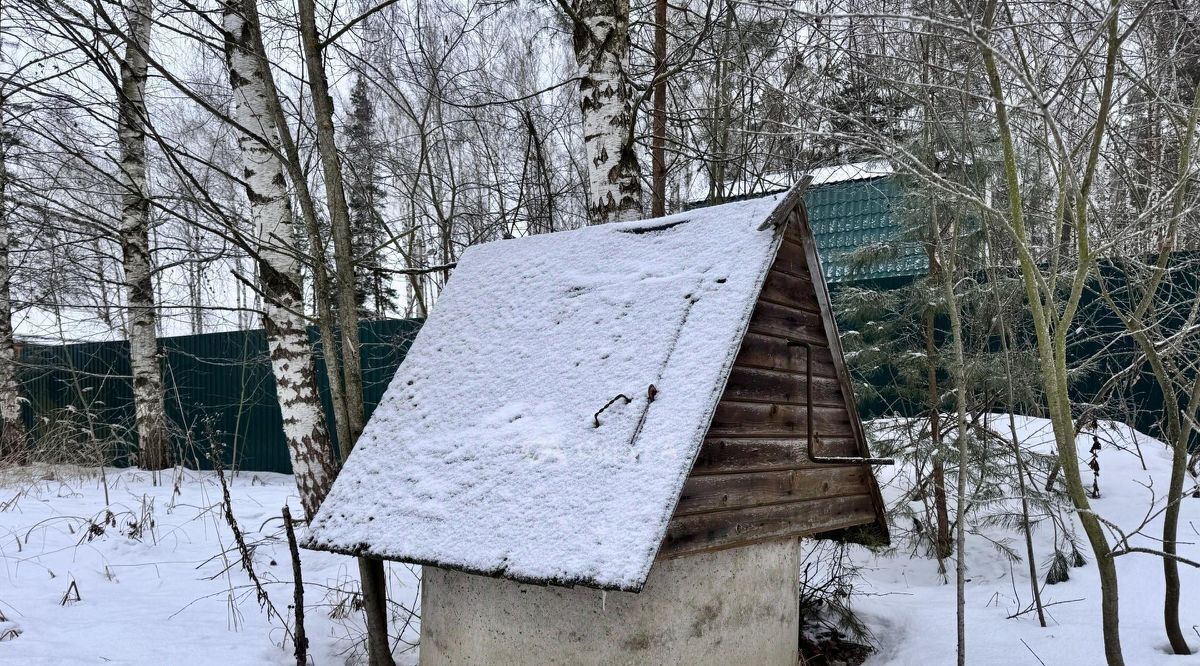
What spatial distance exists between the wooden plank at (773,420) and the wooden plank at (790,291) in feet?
1.77

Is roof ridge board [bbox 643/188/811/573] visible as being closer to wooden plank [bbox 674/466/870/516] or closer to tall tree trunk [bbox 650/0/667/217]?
wooden plank [bbox 674/466/870/516]

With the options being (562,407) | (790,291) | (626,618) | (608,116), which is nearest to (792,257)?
(790,291)

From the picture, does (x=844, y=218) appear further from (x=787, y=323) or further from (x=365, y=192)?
(x=787, y=323)

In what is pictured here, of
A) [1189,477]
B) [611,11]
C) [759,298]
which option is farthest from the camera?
[1189,477]

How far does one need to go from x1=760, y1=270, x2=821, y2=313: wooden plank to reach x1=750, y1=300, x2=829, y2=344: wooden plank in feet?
0.10

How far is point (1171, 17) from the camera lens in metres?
6.19

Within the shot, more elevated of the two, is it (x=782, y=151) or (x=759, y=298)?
(x=782, y=151)

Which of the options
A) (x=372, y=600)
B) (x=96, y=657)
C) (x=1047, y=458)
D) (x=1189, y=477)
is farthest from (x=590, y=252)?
(x=1189, y=477)

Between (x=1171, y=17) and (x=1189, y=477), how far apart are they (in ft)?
14.5

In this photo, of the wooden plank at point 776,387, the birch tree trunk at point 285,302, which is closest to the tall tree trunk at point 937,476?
the wooden plank at point 776,387

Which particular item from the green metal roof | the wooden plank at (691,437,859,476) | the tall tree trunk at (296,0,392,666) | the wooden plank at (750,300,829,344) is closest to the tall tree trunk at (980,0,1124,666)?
the wooden plank at (750,300,829,344)

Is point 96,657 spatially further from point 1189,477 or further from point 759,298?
point 1189,477

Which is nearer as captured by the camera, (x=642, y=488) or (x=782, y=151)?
(x=642, y=488)

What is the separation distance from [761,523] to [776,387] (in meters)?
0.69
